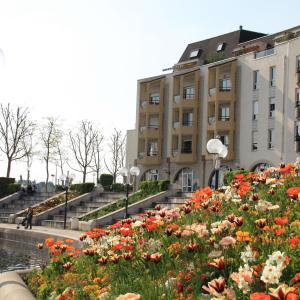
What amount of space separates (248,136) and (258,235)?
4305 centimetres

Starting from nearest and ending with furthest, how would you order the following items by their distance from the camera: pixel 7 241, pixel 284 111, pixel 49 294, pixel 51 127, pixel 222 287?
pixel 222 287 < pixel 49 294 < pixel 7 241 < pixel 284 111 < pixel 51 127

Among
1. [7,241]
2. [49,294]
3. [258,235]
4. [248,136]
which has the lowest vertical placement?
[7,241]

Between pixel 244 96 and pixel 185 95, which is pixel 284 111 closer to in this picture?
pixel 244 96

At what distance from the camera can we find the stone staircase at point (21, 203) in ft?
144

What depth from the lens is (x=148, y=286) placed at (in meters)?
5.55

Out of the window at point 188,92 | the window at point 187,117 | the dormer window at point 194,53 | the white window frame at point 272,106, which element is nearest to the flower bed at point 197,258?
the white window frame at point 272,106

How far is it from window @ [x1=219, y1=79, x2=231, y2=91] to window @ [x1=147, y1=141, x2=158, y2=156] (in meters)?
9.70

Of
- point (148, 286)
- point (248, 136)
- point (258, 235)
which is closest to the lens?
point (148, 286)

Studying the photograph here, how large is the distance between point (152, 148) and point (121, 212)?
26162 millimetres

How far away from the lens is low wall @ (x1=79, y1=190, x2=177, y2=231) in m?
30.2

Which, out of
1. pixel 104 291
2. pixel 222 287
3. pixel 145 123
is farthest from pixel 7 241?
pixel 145 123

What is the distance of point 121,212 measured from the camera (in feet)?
104

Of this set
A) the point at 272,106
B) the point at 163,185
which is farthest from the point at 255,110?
the point at 163,185

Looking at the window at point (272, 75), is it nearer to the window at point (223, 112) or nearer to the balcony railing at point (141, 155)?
the window at point (223, 112)
